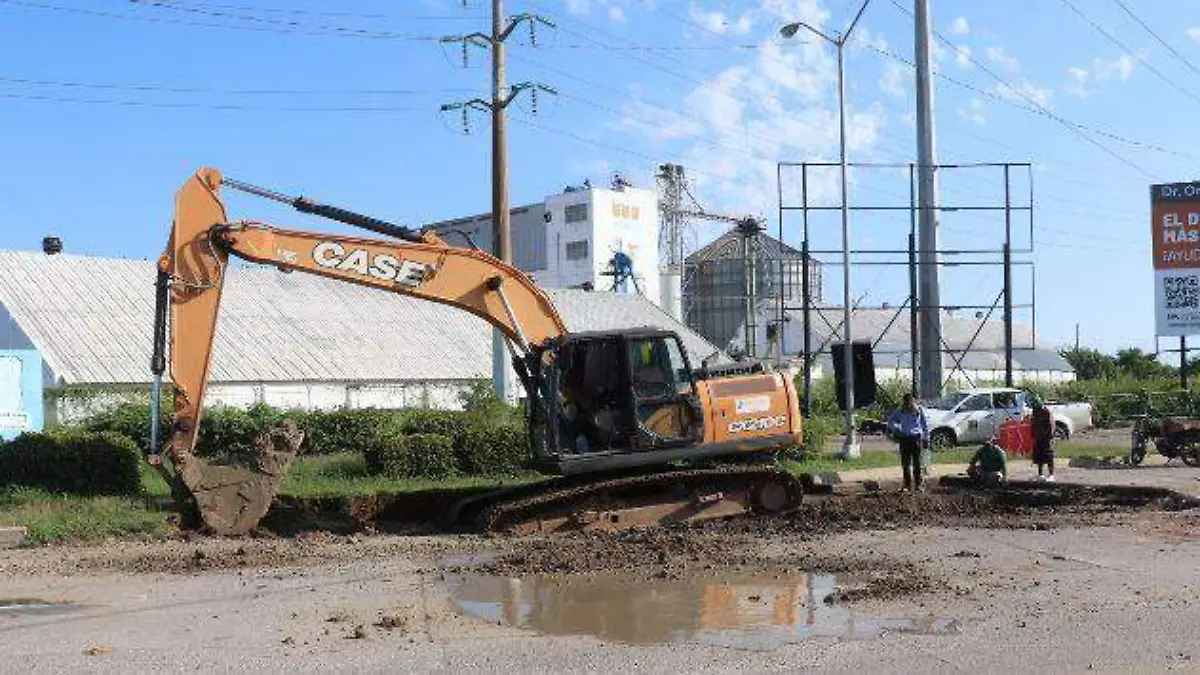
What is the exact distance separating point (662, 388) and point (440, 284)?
3.05 meters

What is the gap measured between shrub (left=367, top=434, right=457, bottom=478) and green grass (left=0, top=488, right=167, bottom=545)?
476cm

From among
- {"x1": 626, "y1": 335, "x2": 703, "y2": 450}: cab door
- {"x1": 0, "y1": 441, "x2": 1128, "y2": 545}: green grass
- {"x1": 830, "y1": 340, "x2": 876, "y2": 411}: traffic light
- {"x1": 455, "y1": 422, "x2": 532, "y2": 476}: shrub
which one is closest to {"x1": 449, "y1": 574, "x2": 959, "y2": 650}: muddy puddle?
{"x1": 626, "y1": 335, "x2": 703, "y2": 450}: cab door

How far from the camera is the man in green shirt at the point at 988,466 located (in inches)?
762

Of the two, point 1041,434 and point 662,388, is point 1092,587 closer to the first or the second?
point 662,388

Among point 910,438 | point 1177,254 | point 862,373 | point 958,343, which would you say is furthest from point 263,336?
point 958,343

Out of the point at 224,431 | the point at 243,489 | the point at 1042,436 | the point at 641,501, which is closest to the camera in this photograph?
the point at 243,489

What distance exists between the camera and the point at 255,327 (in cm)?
4019

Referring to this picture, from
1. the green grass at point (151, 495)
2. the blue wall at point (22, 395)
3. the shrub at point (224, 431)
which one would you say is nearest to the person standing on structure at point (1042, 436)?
the green grass at point (151, 495)

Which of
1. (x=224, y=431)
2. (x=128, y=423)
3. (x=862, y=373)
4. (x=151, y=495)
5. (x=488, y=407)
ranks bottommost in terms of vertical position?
(x=151, y=495)

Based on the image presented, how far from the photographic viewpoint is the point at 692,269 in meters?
91.9

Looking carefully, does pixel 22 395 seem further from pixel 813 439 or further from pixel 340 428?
pixel 813 439

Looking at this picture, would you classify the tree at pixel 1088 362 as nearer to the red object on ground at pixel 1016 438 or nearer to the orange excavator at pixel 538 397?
the red object on ground at pixel 1016 438

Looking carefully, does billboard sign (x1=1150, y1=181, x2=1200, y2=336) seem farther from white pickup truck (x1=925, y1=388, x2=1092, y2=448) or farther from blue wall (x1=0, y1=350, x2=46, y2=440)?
blue wall (x1=0, y1=350, x2=46, y2=440)

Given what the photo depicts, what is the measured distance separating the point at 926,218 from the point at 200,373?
2352cm
